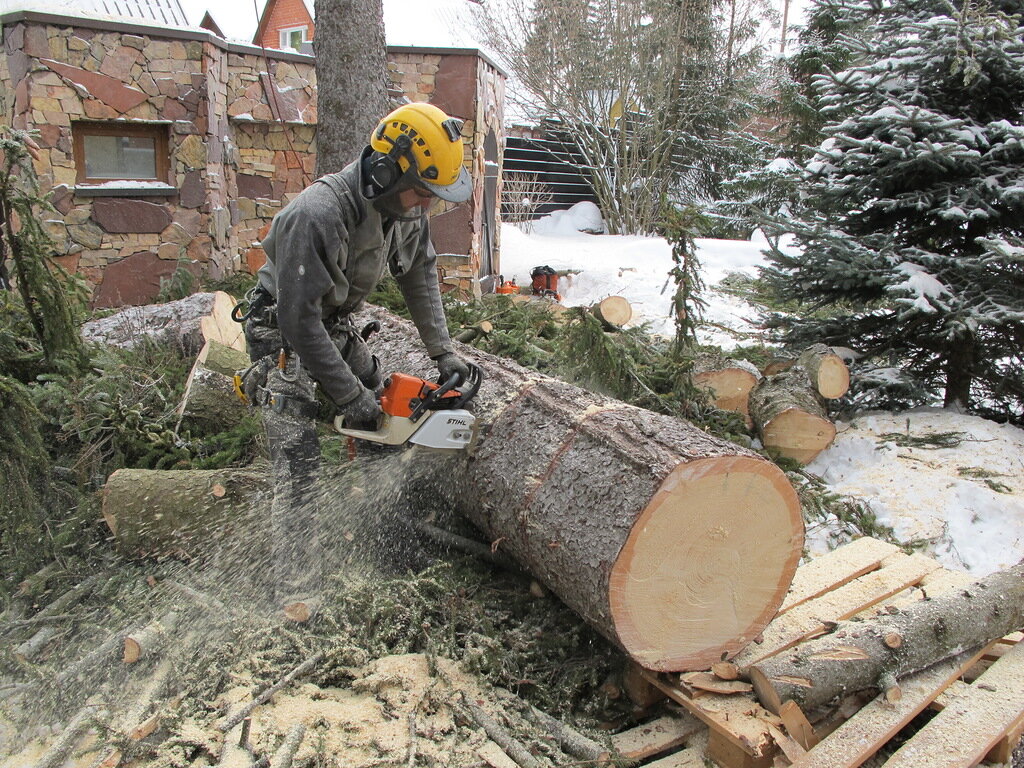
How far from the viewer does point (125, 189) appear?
6.62 metres

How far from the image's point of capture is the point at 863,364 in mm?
5469

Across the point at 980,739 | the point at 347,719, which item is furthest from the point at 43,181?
the point at 980,739

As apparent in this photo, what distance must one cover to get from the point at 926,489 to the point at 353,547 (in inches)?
131

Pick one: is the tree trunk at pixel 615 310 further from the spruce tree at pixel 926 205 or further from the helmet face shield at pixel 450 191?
the helmet face shield at pixel 450 191

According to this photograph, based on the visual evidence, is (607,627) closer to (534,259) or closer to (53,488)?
(53,488)

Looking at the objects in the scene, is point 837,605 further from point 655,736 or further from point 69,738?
point 69,738

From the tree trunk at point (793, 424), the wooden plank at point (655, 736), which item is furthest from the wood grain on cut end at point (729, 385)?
the wooden plank at point (655, 736)

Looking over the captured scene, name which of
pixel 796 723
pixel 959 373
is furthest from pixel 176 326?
pixel 959 373

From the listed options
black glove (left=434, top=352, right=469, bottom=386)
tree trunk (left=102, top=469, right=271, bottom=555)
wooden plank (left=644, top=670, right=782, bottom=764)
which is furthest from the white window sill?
wooden plank (left=644, top=670, right=782, bottom=764)

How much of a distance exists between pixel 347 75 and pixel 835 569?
4.82 metres

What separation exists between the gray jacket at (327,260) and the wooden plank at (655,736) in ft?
4.90

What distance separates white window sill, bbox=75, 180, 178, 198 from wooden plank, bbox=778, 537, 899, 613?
6390mm

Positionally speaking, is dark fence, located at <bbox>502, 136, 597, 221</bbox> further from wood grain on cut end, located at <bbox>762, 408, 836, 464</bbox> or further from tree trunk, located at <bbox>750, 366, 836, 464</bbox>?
wood grain on cut end, located at <bbox>762, 408, 836, 464</bbox>

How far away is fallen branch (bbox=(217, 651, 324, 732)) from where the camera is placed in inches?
89.0
